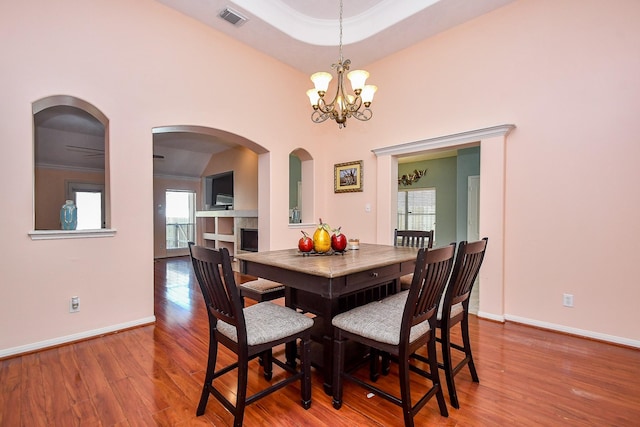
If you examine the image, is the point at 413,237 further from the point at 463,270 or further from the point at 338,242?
the point at 463,270

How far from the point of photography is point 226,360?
232 centimetres

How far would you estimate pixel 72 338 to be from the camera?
264cm

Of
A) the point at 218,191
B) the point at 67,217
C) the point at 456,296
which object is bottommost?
the point at 456,296

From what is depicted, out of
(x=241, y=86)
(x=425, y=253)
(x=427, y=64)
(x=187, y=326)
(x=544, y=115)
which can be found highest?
(x=427, y=64)

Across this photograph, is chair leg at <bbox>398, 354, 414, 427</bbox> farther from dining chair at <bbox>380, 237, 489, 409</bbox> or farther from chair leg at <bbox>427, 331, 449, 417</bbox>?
dining chair at <bbox>380, 237, 489, 409</bbox>

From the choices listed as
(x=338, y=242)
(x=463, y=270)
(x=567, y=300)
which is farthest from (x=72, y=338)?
(x=567, y=300)

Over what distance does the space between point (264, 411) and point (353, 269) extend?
97 cm

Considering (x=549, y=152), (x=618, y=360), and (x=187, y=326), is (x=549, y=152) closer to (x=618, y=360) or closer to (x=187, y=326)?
(x=618, y=360)

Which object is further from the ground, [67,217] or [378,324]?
[67,217]

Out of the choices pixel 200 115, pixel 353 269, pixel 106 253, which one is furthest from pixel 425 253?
pixel 200 115

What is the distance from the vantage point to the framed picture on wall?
4.56 metres

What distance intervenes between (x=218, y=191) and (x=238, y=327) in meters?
7.07

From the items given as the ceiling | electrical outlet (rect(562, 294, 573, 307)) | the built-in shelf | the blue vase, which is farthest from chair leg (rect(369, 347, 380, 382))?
the built-in shelf

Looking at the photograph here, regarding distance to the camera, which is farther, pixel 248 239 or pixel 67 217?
pixel 248 239
